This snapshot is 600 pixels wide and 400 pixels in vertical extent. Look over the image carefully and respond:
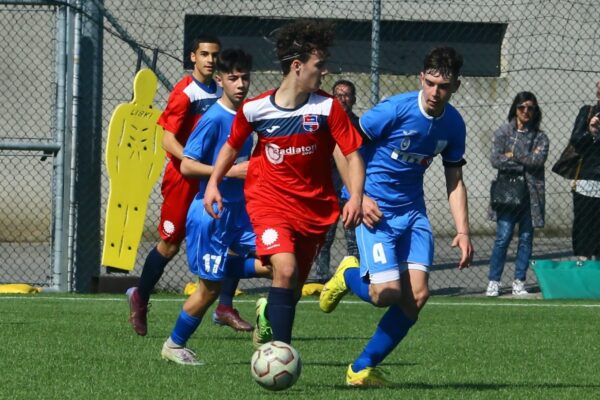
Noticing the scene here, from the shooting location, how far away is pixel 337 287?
8.04 m

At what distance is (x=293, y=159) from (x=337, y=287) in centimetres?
182

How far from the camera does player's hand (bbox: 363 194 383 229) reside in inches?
251

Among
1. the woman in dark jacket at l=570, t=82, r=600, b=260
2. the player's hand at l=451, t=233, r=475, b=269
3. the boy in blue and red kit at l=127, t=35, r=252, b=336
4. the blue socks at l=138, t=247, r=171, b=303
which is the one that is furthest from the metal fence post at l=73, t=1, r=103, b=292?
the player's hand at l=451, t=233, r=475, b=269

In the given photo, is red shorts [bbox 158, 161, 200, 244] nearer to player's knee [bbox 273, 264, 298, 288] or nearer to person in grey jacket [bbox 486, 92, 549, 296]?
player's knee [bbox 273, 264, 298, 288]

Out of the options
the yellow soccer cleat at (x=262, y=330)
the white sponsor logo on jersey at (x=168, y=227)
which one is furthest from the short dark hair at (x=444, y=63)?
the white sponsor logo on jersey at (x=168, y=227)

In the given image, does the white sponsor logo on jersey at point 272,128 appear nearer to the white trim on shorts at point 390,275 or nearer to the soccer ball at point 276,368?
the white trim on shorts at point 390,275

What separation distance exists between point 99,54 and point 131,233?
1.67 meters

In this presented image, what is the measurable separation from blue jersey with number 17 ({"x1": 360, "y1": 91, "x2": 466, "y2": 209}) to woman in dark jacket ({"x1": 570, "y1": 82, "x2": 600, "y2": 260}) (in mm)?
5851

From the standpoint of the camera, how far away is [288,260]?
20.3 feet

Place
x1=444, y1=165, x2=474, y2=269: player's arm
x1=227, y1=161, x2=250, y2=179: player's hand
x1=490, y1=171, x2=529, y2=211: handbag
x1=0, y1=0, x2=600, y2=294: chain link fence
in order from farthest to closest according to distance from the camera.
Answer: x1=0, y1=0, x2=600, y2=294: chain link fence < x1=490, y1=171, x2=529, y2=211: handbag < x1=227, y1=161, x2=250, y2=179: player's hand < x1=444, y1=165, x2=474, y2=269: player's arm

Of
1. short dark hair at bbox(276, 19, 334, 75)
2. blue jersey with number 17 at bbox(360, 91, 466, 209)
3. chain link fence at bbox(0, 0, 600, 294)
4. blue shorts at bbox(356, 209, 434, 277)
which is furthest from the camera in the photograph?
chain link fence at bbox(0, 0, 600, 294)

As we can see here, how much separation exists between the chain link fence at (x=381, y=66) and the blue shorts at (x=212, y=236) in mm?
8407

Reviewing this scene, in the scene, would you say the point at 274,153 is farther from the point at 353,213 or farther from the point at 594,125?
the point at 594,125

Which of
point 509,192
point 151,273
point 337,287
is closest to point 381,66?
point 509,192
